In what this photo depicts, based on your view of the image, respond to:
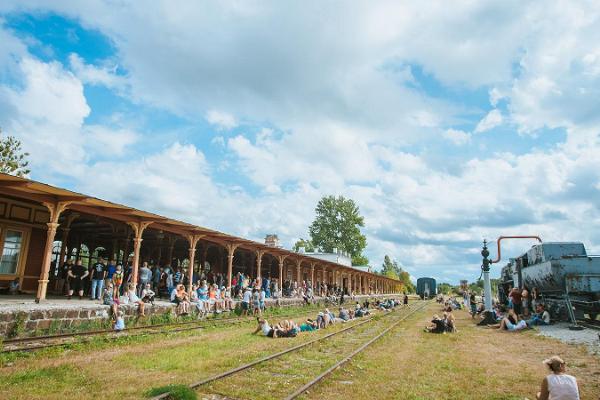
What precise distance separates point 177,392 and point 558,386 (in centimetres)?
496

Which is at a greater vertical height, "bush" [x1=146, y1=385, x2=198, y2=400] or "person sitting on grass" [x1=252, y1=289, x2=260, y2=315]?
"person sitting on grass" [x1=252, y1=289, x2=260, y2=315]

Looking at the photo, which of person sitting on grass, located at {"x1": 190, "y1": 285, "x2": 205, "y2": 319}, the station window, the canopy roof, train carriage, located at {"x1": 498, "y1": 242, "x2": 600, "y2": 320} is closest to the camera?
the canopy roof

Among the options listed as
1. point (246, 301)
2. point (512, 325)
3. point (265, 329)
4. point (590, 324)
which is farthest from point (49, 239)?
point (590, 324)

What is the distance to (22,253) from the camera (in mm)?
13875

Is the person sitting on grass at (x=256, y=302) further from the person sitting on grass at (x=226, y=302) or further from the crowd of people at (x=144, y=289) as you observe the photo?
the person sitting on grass at (x=226, y=302)

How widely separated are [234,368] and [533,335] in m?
10.9

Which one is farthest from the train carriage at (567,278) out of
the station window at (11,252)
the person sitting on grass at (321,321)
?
the station window at (11,252)

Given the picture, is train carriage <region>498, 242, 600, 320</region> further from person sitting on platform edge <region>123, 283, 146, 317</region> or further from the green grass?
person sitting on platform edge <region>123, 283, 146, 317</region>

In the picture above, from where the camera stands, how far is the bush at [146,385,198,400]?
203 inches

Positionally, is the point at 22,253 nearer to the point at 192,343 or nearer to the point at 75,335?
the point at 75,335

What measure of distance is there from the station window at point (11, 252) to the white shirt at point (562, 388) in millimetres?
15851

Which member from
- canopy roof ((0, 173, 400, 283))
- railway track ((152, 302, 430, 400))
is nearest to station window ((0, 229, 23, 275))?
canopy roof ((0, 173, 400, 283))

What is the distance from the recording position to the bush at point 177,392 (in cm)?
515

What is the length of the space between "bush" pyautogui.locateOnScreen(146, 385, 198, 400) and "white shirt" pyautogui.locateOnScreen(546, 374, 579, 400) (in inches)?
183
